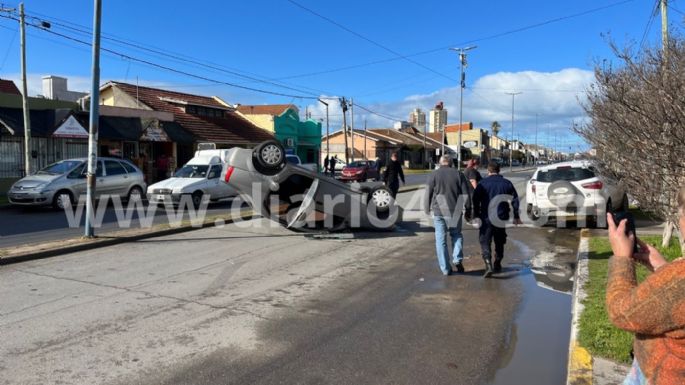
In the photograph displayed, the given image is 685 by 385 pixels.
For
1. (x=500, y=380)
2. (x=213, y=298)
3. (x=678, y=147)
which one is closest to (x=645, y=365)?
(x=500, y=380)

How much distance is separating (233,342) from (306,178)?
5807 millimetres

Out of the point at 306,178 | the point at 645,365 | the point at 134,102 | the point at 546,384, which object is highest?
the point at 134,102

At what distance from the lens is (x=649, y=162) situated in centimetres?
589

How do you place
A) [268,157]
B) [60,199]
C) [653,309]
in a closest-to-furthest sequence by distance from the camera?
[653,309], [268,157], [60,199]

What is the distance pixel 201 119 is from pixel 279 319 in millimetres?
31028

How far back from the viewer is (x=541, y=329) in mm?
5539

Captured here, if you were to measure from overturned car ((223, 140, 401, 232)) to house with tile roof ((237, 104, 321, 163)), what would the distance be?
1239 inches

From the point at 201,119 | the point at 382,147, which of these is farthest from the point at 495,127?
the point at 201,119

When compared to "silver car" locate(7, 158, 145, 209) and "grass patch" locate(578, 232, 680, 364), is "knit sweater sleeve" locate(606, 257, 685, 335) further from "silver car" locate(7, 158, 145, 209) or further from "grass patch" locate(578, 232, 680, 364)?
"silver car" locate(7, 158, 145, 209)

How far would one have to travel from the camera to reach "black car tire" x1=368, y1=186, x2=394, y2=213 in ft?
37.6

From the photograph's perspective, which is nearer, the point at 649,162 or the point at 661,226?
the point at 649,162

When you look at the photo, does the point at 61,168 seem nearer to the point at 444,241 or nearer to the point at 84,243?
the point at 84,243

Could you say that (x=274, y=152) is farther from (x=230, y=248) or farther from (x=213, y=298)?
(x=213, y=298)

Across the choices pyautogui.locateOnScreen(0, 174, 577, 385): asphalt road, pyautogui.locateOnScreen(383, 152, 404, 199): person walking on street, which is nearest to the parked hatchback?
pyautogui.locateOnScreen(383, 152, 404, 199): person walking on street
